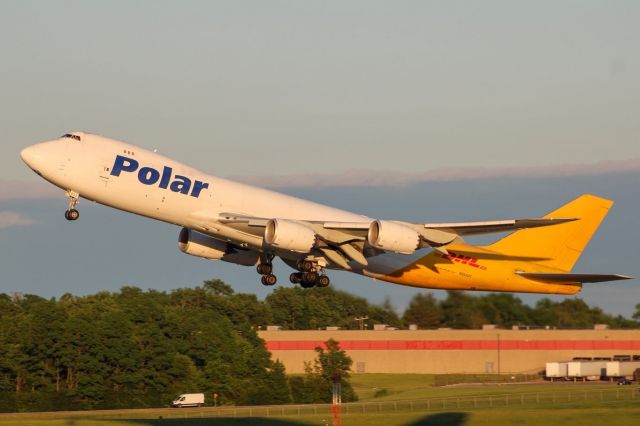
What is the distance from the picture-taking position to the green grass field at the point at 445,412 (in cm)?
7150

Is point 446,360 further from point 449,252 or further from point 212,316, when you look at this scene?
point 449,252

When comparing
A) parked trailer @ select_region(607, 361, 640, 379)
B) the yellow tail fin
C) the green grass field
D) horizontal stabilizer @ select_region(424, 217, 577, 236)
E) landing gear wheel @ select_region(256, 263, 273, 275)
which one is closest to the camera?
horizontal stabilizer @ select_region(424, 217, 577, 236)

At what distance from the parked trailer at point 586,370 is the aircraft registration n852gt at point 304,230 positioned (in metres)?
48.7

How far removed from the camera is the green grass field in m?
71.5

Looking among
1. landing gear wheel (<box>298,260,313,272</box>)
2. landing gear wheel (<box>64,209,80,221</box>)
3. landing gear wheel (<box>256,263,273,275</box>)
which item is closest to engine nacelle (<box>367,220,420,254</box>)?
landing gear wheel (<box>298,260,313,272</box>)

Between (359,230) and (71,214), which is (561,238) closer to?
(359,230)

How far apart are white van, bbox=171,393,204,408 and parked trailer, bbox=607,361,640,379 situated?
127ft

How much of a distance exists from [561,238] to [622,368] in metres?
47.8

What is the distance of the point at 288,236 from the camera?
185 feet

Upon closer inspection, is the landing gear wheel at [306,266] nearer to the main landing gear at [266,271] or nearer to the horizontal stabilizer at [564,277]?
the main landing gear at [266,271]

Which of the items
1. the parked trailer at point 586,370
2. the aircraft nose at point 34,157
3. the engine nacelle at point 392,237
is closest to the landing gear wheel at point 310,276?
the engine nacelle at point 392,237

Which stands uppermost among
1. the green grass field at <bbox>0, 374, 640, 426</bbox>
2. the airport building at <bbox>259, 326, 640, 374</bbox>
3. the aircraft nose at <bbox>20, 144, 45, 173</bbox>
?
the aircraft nose at <bbox>20, 144, 45, 173</bbox>

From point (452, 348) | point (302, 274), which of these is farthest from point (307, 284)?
point (452, 348)

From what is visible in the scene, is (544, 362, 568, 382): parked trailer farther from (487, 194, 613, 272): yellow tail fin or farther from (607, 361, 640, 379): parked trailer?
(487, 194, 613, 272): yellow tail fin
